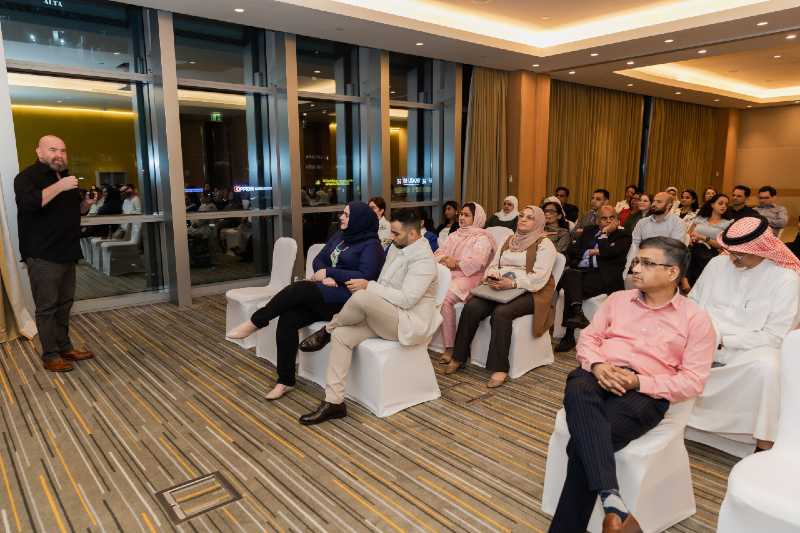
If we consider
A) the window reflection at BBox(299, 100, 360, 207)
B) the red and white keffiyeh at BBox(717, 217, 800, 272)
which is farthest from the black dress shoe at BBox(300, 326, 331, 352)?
the window reflection at BBox(299, 100, 360, 207)

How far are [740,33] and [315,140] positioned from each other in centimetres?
579

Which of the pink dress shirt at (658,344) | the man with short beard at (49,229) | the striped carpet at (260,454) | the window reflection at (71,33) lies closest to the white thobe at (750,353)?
the striped carpet at (260,454)

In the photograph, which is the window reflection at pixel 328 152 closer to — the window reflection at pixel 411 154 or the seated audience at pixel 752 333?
the window reflection at pixel 411 154

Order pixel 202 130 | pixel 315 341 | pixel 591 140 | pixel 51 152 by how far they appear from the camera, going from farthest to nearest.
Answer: pixel 591 140
pixel 202 130
pixel 51 152
pixel 315 341

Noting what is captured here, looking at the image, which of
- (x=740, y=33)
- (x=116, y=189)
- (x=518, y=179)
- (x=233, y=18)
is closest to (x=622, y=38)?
(x=740, y=33)

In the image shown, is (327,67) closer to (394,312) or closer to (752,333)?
(394,312)

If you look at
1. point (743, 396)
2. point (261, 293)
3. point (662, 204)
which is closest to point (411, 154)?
point (662, 204)

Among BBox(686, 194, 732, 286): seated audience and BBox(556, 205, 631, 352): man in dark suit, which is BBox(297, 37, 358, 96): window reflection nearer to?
BBox(556, 205, 631, 352): man in dark suit

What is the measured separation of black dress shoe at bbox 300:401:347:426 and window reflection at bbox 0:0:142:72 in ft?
16.6

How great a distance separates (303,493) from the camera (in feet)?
9.05

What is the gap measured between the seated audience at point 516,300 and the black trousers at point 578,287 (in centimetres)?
83

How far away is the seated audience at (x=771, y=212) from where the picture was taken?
23.0ft

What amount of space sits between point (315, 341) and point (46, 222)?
2.36m

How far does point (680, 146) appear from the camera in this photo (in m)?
13.8
